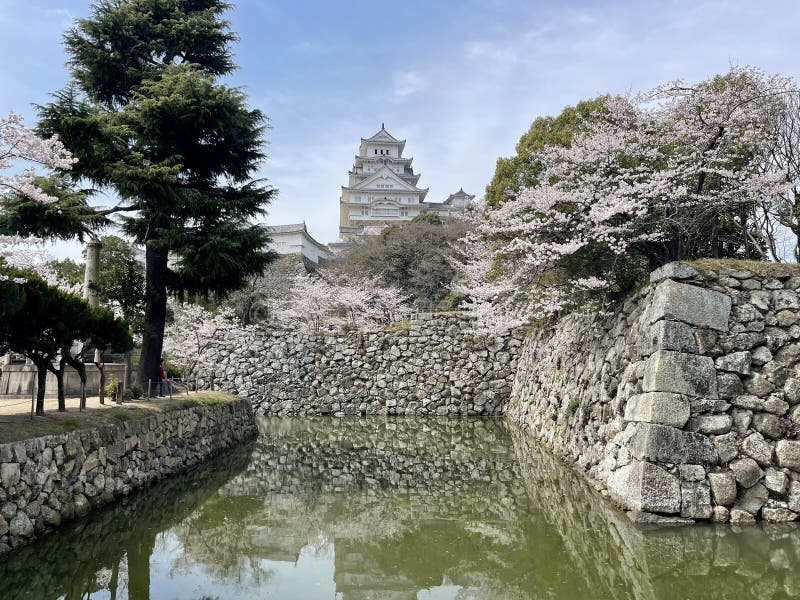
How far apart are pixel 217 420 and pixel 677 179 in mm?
9624

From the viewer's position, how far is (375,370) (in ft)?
61.5

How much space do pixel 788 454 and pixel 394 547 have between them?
4319 mm

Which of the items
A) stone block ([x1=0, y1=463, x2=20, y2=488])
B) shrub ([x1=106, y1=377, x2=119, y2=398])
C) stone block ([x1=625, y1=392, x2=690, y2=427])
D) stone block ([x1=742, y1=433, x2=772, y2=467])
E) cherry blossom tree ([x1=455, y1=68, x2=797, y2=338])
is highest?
cherry blossom tree ([x1=455, y1=68, x2=797, y2=338])

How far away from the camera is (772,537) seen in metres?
5.30

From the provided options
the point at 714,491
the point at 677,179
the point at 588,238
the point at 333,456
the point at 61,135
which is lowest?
the point at 333,456

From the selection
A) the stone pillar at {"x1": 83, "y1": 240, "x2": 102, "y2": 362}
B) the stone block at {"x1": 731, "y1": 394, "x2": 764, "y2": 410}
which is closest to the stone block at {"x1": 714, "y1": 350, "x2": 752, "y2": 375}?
the stone block at {"x1": 731, "y1": 394, "x2": 764, "y2": 410}

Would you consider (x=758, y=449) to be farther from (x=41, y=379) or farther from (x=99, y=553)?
(x=41, y=379)

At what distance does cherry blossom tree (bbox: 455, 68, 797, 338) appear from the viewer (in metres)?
7.40

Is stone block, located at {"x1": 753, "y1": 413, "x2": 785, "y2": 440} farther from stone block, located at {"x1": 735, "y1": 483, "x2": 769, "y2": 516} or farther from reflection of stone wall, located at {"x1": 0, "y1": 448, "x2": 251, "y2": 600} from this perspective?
reflection of stone wall, located at {"x1": 0, "y1": 448, "x2": 251, "y2": 600}

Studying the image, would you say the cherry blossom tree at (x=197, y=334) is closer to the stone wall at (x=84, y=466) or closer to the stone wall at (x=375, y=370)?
the stone wall at (x=375, y=370)

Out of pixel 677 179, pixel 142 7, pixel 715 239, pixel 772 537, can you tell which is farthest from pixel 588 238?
pixel 142 7

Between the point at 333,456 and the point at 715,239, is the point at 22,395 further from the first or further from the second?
the point at 715,239

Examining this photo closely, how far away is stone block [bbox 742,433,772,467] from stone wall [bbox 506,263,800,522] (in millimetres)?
11

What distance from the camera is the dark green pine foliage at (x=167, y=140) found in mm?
10109
